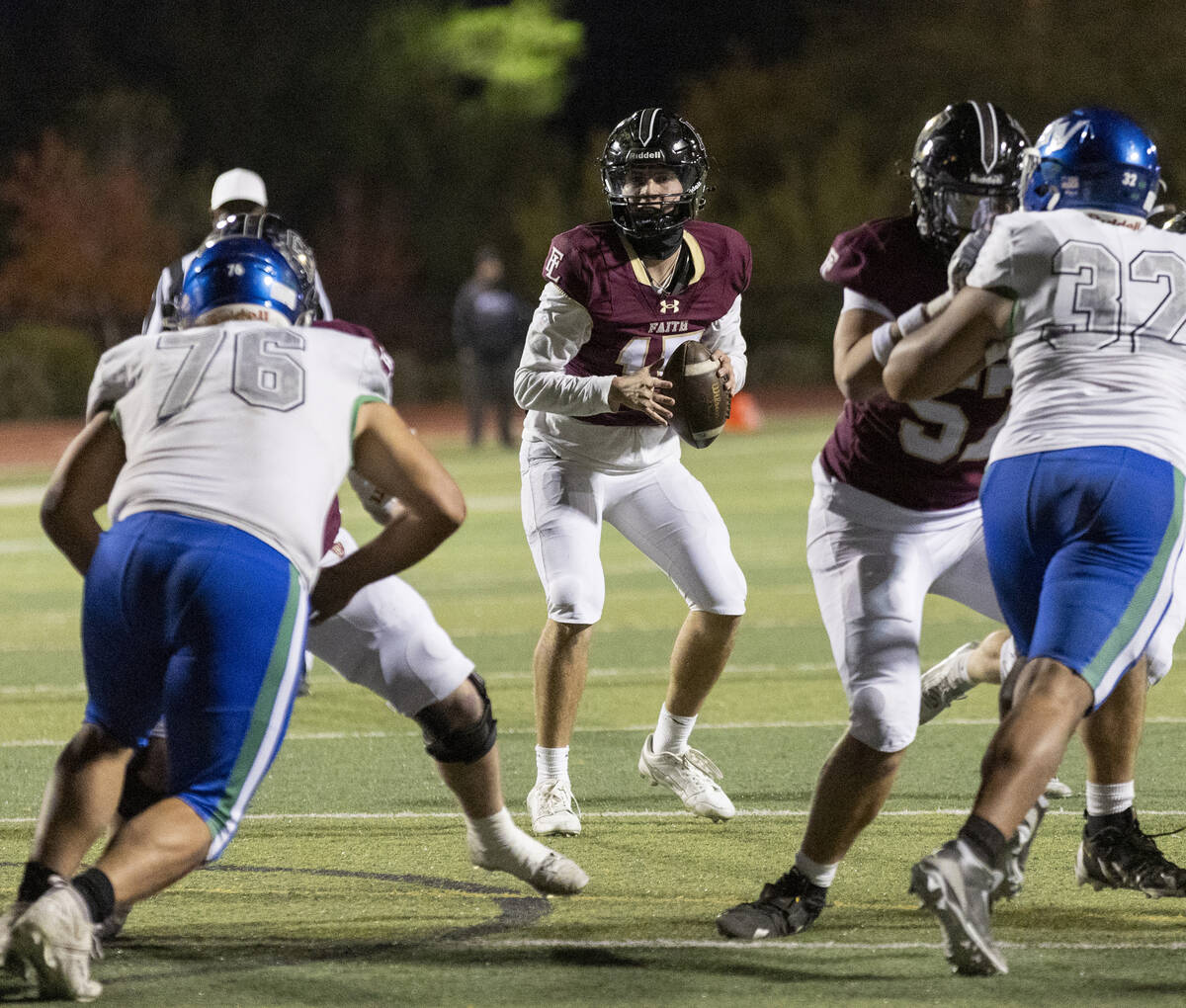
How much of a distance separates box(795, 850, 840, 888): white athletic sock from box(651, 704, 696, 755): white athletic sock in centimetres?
132

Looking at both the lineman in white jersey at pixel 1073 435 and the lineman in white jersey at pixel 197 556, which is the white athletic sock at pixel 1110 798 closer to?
the lineman in white jersey at pixel 1073 435

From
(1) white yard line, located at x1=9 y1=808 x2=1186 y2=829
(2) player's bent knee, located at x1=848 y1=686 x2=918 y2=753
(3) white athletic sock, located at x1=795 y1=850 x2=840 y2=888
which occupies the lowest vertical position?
(1) white yard line, located at x1=9 y1=808 x2=1186 y2=829

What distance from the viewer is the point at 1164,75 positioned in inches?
1436

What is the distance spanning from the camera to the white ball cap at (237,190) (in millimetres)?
6188

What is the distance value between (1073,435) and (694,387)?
172 cm

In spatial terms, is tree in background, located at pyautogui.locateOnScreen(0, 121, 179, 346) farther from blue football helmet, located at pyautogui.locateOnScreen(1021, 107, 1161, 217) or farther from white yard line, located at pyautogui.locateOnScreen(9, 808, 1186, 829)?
blue football helmet, located at pyautogui.locateOnScreen(1021, 107, 1161, 217)

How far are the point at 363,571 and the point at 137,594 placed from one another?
17.8 inches

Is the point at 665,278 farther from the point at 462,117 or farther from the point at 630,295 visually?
the point at 462,117

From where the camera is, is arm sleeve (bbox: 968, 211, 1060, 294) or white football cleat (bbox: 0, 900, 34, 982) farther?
arm sleeve (bbox: 968, 211, 1060, 294)

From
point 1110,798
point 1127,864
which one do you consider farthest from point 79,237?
point 1127,864

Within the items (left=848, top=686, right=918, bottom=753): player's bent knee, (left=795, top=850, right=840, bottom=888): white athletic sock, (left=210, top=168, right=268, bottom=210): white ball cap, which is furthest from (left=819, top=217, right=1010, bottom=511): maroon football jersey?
(left=210, top=168, right=268, bottom=210): white ball cap

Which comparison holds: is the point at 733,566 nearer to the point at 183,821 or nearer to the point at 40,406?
the point at 183,821

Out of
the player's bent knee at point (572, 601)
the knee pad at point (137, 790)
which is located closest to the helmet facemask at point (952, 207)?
the player's bent knee at point (572, 601)

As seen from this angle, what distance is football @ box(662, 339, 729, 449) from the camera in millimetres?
5070
